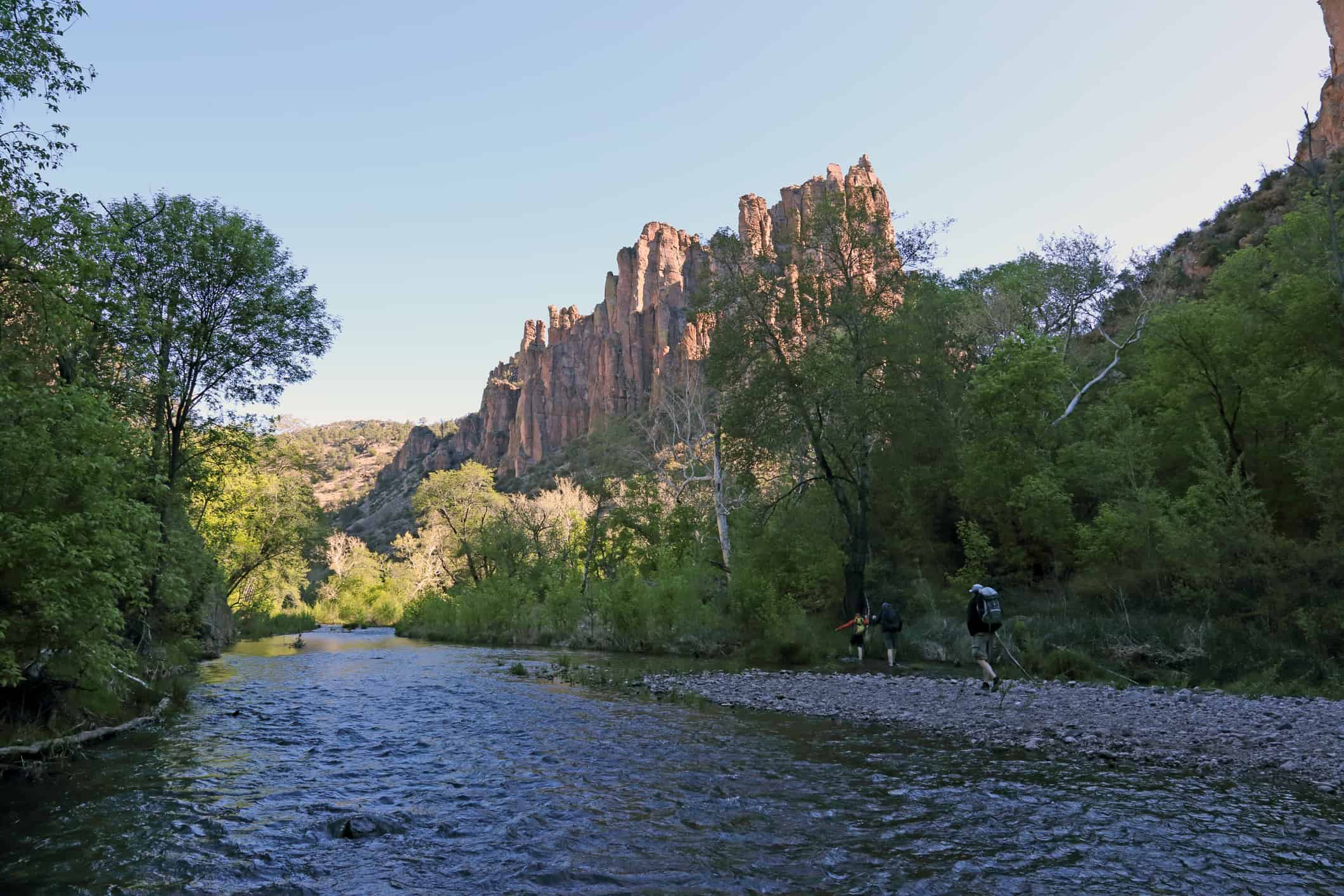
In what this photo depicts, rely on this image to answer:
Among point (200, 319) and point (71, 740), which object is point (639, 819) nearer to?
point (71, 740)

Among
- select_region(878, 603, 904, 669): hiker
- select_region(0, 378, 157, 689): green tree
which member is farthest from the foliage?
select_region(878, 603, 904, 669): hiker

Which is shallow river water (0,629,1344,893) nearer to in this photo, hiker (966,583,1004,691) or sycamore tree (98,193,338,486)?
hiker (966,583,1004,691)

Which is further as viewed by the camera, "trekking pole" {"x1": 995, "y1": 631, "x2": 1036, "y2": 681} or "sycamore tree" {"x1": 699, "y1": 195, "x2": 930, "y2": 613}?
"sycamore tree" {"x1": 699, "y1": 195, "x2": 930, "y2": 613}

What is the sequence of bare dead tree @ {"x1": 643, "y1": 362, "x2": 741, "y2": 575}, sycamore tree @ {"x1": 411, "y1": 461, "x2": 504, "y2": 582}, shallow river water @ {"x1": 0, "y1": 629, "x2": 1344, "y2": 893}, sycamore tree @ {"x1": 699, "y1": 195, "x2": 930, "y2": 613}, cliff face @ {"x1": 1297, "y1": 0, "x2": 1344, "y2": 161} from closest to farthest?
shallow river water @ {"x1": 0, "y1": 629, "x2": 1344, "y2": 893} → sycamore tree @ {"x1": 699, "y1": 195, "x2": 930, "y2": 613} → bare dead tree @ {"x1": 643, "y1": 362, "x2": 741, "y2": 575} → cliff face @ {"x1": 1297, "y1": 0, "x2": 1344, "y2": 161} → sycamore tree @ {"x1": 411, "y1": 461, "x2": 504, "y2": 582}

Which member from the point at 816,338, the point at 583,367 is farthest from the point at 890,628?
the point at 583,367

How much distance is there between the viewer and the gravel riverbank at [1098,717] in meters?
9.23

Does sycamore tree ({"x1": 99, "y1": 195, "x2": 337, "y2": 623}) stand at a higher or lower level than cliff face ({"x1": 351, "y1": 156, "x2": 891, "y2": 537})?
lower

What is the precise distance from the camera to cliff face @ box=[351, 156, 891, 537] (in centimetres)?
15112

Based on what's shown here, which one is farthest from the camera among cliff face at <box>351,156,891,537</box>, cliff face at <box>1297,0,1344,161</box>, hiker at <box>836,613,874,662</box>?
cliff face at <box>351,156,891,537</box>

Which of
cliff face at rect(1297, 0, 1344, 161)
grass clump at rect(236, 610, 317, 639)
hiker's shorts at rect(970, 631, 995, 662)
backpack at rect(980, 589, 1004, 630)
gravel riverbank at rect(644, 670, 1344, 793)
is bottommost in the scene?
grass clump at rect(236, 610, 317, 639)

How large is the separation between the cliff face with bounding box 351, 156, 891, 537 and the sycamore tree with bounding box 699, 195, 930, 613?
104m

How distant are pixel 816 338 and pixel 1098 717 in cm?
1603

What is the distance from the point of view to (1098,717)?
11719mm

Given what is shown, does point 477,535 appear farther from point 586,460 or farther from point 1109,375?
point 1109,375
